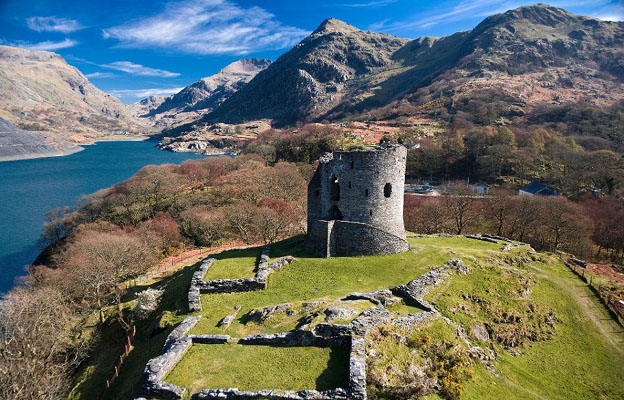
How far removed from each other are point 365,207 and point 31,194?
110 m

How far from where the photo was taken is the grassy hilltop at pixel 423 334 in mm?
14320

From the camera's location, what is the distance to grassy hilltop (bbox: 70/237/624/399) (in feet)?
47.0

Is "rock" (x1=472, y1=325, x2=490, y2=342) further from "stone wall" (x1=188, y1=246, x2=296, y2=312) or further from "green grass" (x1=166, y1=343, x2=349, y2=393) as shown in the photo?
"stone wall" (x1=188, y1=246, x2=296, y2=312)

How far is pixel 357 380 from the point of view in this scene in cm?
1271

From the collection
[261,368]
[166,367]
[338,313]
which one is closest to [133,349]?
[166,367]

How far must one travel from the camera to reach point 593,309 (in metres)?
24.1

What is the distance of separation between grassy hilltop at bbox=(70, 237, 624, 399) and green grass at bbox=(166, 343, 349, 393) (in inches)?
1.8

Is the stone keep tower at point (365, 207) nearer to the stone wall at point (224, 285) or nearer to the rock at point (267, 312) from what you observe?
the stone wall at point (224, 285)

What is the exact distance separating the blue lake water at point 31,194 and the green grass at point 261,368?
46.1 metres

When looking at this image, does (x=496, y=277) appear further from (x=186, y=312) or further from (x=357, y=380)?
(x=186, y=312)

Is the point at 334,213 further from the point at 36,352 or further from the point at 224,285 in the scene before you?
the point at 36,352

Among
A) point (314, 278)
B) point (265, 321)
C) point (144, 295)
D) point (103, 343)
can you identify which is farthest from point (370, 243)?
point (103, 343)

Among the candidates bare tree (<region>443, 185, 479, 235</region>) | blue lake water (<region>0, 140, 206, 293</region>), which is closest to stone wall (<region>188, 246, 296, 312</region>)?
bare tree (<region>443, 185, 479, 235</region>)

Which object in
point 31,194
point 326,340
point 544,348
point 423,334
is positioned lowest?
point 544,348
